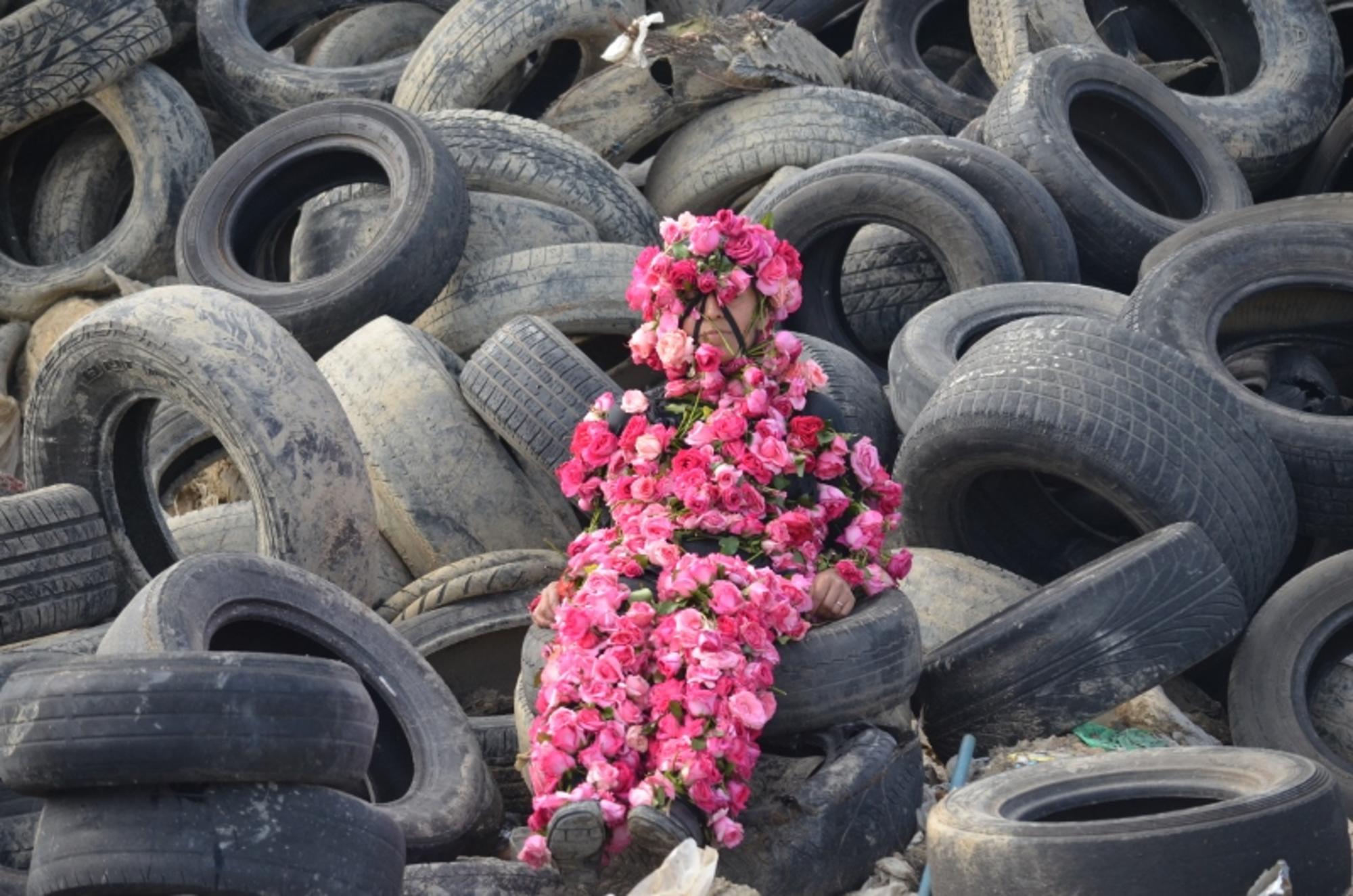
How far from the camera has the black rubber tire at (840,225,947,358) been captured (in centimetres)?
803

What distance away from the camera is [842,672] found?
4555 millimetres

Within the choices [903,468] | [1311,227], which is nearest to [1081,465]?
[903,468]

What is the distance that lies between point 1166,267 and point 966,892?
347 cm

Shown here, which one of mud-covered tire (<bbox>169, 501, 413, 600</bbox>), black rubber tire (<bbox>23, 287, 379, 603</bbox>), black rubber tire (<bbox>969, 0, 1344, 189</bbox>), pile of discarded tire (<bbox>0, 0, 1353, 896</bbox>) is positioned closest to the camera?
pile of discarded tire (<bbox>0, 0, 1353, 896</bbox>)

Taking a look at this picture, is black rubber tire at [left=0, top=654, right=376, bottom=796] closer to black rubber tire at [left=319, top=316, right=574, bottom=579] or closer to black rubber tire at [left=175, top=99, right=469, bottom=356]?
black rubber tire at [left=319, top=316, right=574, bottom=579]

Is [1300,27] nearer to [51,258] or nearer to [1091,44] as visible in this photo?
[1091,44]

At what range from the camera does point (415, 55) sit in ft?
31.9

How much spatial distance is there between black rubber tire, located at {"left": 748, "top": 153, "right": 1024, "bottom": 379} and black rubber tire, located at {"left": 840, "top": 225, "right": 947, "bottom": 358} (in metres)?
0.37

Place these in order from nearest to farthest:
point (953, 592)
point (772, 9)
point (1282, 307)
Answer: point (953, 592) < point (1282, 307) < point (772, 9)

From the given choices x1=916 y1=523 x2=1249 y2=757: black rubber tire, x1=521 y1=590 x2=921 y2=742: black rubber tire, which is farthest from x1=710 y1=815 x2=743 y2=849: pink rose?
x1=916 y1=523 x2=1249 y2=757: black rubber tire

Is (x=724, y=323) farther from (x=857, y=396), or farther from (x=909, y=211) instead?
(x=909, y=211)

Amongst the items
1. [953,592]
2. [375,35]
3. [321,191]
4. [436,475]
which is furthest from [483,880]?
[375,35]

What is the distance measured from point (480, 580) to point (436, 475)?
905 millimetres

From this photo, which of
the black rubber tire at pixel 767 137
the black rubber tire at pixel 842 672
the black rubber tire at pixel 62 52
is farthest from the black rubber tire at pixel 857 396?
the black rubber tire at pixel 62 52
